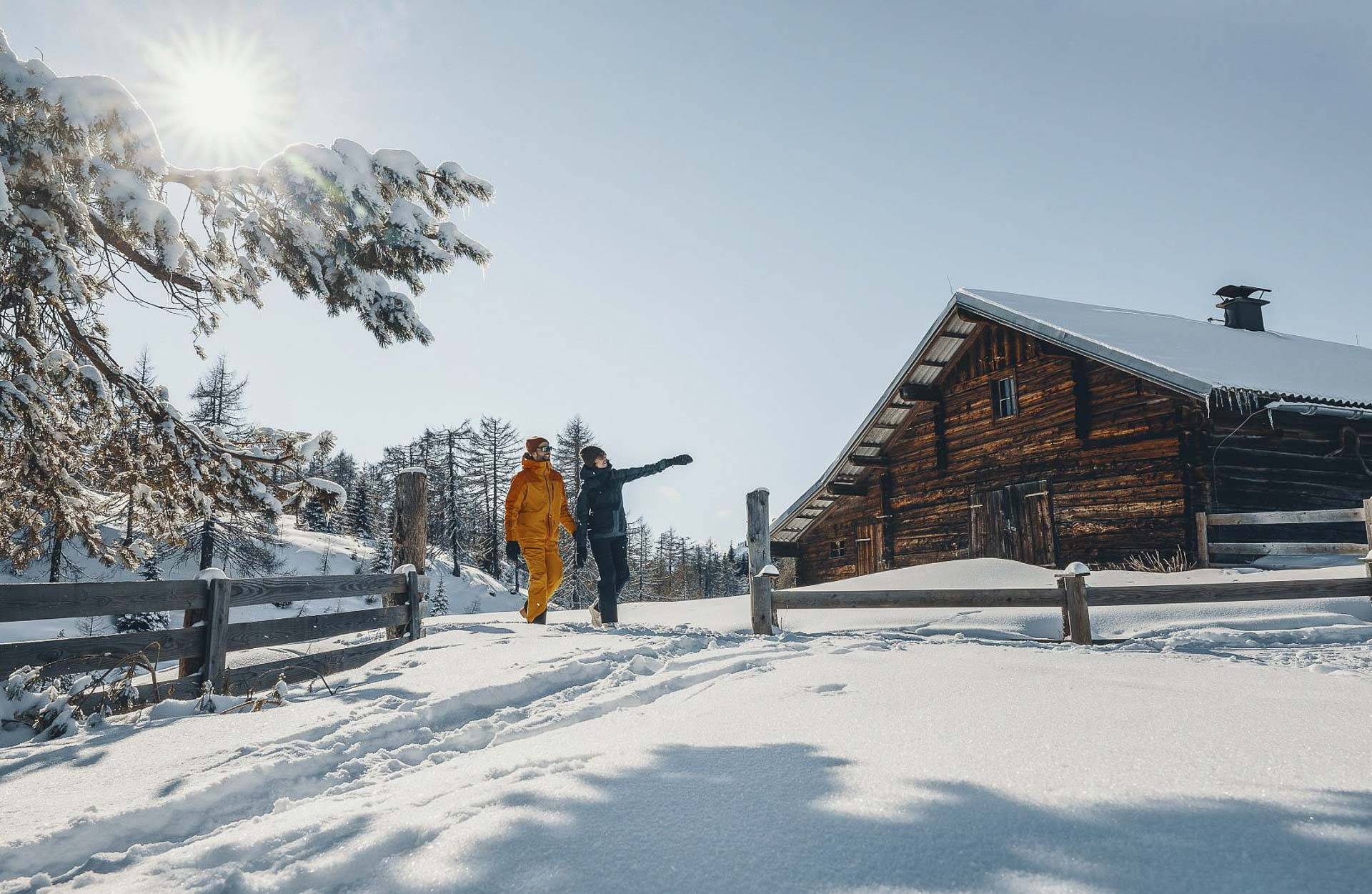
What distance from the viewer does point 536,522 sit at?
7871mm

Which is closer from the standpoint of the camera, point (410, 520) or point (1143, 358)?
point (410, 520)

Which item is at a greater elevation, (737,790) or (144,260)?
(144,260)

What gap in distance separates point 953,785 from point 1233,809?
2.34ft

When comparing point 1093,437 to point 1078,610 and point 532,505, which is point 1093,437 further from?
point 532,505

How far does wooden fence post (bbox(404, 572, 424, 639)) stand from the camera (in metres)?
7.12

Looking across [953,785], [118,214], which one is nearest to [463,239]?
[118,214]

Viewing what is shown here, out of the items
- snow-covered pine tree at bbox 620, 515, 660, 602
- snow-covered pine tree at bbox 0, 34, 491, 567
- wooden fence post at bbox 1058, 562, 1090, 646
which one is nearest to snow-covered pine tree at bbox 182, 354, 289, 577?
snow-covered pine tree at bbox 0, 34, 491, 567

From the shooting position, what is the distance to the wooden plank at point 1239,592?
614 cm

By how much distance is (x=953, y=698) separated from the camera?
3.32m

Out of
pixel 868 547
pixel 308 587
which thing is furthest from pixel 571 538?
pixel 308 587

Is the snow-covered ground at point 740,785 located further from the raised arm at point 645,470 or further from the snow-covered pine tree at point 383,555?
the snow-covered pine tree at point 383,555

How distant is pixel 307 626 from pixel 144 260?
3.17 m

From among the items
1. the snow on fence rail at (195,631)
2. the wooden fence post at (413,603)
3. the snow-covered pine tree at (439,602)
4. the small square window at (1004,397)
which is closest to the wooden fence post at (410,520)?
the wooden fence post at (413,603)

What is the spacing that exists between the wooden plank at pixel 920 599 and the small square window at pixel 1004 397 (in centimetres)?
827
